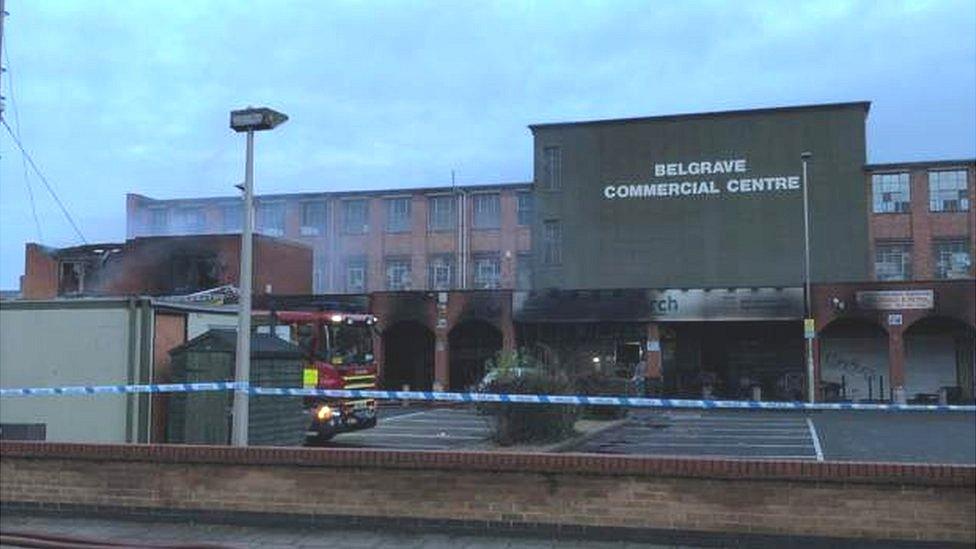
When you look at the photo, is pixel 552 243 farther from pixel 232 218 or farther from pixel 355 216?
pixel 232 218

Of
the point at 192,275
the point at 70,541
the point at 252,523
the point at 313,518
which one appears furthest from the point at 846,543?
the point at 192,275

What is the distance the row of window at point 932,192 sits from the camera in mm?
52344

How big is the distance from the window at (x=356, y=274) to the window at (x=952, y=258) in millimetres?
32918

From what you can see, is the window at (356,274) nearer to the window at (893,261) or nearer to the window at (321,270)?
the window at (321,270)

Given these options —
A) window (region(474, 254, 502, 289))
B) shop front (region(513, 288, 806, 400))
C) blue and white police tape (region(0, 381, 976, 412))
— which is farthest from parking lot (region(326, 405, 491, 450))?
window (region(474, 254, 502, 289))

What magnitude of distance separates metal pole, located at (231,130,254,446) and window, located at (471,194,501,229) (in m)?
49.7

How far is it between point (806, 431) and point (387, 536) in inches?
782

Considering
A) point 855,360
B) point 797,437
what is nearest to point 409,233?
point 855,360

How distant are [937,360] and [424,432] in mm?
27147

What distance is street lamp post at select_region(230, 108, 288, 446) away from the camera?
12305 mm

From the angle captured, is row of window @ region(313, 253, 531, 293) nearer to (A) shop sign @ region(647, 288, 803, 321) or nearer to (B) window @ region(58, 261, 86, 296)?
(A) shop sign @ region(647, 288, 803, 321)

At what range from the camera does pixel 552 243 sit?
53594 millimetres

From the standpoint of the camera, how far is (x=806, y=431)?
26.7 meters

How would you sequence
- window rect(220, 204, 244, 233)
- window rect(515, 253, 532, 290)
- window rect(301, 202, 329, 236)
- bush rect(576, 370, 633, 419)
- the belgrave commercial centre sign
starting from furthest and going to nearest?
window rect(220, 204, 244, 233), window rect(301, 202, 329, 236), window rect(515, 253, 532, 290), the belgrave commercial centre sign, bush rect(576, 370, 633, 419)
